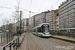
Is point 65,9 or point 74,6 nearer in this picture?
point 74,6

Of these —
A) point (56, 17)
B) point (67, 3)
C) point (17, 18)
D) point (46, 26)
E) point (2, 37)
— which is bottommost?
point (2, 37)

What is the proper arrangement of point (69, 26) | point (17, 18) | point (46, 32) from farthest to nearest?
point (69, 26)
point (17, 18)
point (46, 32)

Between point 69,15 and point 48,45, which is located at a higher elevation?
point 69,15

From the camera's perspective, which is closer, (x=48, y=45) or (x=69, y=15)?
(x=48, y=45)

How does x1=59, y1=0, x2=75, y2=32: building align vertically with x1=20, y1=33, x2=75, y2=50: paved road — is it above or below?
above

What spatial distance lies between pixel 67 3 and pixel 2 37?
210ft

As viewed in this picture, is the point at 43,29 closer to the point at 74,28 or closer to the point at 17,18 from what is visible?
the point at 17,18

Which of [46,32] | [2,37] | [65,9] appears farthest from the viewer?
[65,9]

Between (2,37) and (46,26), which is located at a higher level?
(46,26)

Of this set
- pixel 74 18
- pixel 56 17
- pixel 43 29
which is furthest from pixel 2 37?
pixel 56 17

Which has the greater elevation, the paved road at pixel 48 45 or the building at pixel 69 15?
the building at pixel 69 15

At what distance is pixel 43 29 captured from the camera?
19312 mm

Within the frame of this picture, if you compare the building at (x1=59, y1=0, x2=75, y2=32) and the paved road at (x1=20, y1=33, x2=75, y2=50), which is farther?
the building at (x1=59, y1=0, x2=75, y2=32)

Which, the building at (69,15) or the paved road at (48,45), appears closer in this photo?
the paved road at (48,45)
